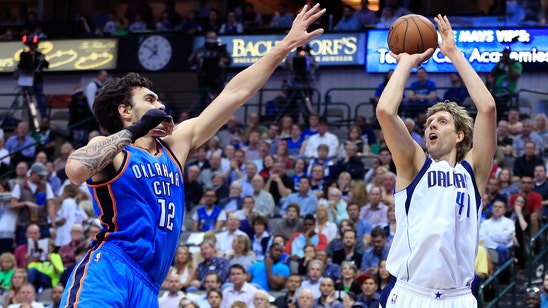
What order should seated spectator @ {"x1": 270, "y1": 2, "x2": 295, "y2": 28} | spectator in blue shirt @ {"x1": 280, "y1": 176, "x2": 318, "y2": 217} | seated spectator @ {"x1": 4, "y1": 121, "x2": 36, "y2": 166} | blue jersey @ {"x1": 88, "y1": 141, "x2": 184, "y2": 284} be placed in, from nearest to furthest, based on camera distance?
blue jersey @ {"x1": 88, "y1": 141, "x2": 184, "y2": 284} < spectator in blue shirt @ {"x1": 280, "y1": 176, "x2": 318, "y2": 217} < seated spectator @ {"x1": 4, "y1": 121, "x2": 36, "y2": 166} < seated spectator @ {"x1": 270, "y1": 2, "x2": 295, "y2": 28}

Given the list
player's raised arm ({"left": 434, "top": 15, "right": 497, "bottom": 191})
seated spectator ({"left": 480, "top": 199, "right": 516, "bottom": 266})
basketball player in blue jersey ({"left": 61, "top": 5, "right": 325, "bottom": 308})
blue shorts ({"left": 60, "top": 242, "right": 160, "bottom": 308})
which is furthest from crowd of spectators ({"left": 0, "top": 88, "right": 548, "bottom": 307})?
blue shorts ({"left": 60, "top": 242, "right": 160, "bottom": 308})

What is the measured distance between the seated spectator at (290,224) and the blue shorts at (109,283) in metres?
9.35

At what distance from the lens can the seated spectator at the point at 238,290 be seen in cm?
1343

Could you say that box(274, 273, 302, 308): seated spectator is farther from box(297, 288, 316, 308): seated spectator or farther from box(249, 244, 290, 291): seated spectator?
box(249, 244, 290, 291): seated spectator

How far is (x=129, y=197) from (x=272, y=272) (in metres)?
8.48

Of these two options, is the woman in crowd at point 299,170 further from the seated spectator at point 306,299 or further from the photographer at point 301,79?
the seated spectator at point 306,299

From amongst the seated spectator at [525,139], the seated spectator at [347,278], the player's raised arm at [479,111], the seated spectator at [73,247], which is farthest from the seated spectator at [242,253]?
the player's raised arm at [479,111]

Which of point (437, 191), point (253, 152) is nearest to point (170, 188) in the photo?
point (437, 191)

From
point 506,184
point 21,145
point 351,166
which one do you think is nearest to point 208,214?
point 351,166

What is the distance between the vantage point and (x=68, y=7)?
2828 cm

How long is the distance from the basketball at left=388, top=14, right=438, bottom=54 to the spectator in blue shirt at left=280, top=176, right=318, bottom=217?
29.4 feet

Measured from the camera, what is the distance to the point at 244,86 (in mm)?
6613

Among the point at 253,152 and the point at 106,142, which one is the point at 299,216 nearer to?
the point at 253,152

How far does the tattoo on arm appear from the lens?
18.6 feet
